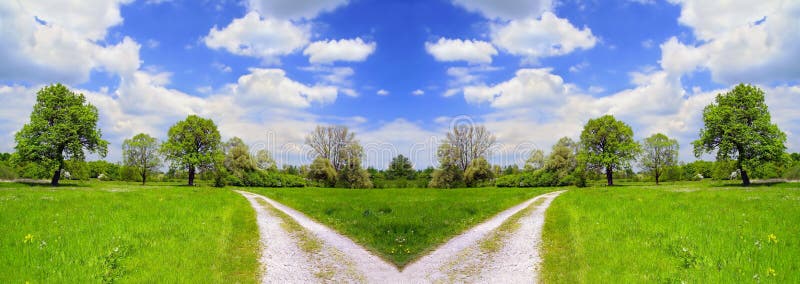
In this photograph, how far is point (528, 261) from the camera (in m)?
12.6

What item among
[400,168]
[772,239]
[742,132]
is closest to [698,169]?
[742,132]

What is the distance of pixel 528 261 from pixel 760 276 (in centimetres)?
556

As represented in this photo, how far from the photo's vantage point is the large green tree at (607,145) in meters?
60.1

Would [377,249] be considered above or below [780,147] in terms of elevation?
below

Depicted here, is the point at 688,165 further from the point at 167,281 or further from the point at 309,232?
the point at 167,281

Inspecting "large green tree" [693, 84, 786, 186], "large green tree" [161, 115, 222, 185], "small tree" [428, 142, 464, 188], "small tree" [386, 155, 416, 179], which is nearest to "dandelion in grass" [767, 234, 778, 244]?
"large green tree" [693, 84, 786, 186]

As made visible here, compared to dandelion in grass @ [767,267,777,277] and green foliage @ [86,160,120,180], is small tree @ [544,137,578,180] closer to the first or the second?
dandelion in grass @ [767,267,777,277]

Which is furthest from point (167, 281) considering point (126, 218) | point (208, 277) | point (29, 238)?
point (126, 218)

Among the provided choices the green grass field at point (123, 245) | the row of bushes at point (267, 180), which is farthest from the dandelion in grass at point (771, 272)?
the row of bushes at point (267, 180)

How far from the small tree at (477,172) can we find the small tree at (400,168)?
974 centimetres

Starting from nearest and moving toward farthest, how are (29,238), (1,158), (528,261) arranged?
(528,261)
(29,238)
(1,158)

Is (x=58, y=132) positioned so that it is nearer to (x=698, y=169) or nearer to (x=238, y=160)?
(x=238, y=160)

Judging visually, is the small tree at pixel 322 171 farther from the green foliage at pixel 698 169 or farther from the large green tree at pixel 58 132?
the green foliage at pixel 698 169

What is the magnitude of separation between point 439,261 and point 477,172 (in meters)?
49.3
